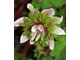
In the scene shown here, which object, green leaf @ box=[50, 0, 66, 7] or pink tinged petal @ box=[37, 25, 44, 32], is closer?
pink tinged petal @ box=[37, 25, 44, 32]

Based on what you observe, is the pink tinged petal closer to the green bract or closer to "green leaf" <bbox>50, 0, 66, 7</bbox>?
the green bract

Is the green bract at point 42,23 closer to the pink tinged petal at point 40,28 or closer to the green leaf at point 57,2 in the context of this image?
the pink tinged petal at point 40,28

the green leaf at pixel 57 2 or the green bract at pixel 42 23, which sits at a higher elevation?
the green leaf at pixel 57 2

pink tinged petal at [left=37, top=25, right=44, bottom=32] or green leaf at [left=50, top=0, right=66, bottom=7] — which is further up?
green leaf at [left=50, top=0, right=66, bottom=7]

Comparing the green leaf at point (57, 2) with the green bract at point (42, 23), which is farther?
the green leaf at point (57, 2)

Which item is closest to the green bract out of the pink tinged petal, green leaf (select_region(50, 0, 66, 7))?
the pink tinged petal

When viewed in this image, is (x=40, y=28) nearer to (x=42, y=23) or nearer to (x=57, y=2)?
(x=42, y=23)

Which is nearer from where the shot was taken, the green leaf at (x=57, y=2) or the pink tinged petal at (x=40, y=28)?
the pink tinged petal at (x=40, y=28)

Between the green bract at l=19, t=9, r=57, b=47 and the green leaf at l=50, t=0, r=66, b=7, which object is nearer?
the green bract at l=19, t=9, r=57, b=47

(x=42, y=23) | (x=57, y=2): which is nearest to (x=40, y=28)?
(x=42, y=23)

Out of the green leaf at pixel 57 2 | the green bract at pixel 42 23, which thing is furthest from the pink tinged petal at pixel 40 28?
the green leaf at pixel 57 2

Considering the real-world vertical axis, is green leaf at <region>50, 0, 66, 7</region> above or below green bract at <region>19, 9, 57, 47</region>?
above

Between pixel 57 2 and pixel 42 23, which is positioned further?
pixel 57 2
